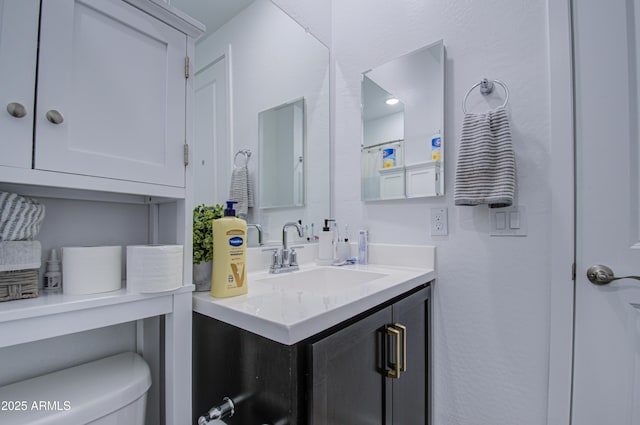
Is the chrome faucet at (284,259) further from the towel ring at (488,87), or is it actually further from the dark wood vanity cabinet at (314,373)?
the towel ring at (488,87)

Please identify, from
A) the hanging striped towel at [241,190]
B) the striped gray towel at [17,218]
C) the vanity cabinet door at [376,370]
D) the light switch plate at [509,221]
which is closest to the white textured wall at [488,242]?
the light switch plate at [509,221]

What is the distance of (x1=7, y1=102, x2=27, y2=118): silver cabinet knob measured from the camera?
0.52 meters

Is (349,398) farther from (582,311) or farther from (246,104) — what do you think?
(246,104)

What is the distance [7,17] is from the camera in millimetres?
520

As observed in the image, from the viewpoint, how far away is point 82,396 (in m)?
0.61

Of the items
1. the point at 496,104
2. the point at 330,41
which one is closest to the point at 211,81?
the point at 330,41

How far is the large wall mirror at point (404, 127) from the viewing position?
126 centimetres

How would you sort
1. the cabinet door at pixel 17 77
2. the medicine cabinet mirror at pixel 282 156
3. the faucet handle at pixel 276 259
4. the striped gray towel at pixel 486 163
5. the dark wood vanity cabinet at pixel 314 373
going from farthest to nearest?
the medicine cabinet mirror at pixel 282 156
the faucet handle at pixel 276 259
the striped gray towel at pixel 486 163
the dark wood vanity cabinet at pixel 314 373
the cabinet door at pixel 17 77

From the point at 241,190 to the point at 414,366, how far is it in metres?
0.99

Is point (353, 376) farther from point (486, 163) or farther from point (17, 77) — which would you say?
point (17, 77)

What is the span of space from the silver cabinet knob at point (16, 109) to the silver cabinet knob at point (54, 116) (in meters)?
0.03

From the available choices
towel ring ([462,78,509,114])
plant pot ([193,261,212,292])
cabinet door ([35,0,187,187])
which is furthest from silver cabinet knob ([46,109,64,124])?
towel ring ([462,78,509,114])

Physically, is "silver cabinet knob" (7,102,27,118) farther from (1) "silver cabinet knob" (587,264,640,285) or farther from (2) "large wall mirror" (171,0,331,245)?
(1) "silver cabinet knob" (587,264,640,285)

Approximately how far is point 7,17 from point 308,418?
98 cm
